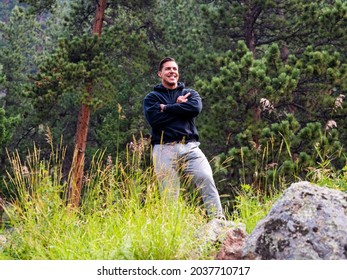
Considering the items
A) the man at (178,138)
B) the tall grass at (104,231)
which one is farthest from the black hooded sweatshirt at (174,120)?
the tall grass at (104,231)

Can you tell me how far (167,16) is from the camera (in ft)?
72.6

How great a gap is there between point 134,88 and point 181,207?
58.2 feet

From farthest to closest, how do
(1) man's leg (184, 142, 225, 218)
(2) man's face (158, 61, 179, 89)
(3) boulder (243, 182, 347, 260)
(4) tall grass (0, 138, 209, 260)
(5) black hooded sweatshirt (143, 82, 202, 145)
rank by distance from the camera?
(2) man's face (158, 61, 179, 89), (5) black hooded sweatshirt (143, 82, 202, 145), (1) man's leg (184, 142, 225, 218), (4) tall grass (0, 138, 209, 260), (3) boulder (243, 182, 347, 260)

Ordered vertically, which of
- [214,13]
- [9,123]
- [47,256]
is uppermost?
[214,13]

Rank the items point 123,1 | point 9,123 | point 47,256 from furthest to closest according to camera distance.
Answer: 1. point 9,123
2. point 123,1
3. point 47,256

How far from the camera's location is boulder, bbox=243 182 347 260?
9.50ft

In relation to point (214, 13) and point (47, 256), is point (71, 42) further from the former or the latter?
point (47, 256)

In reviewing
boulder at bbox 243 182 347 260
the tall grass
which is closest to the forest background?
the tall grass

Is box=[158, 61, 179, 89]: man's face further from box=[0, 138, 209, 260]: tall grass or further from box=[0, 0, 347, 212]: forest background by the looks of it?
box=[0, 0, 347, 212]: forest background

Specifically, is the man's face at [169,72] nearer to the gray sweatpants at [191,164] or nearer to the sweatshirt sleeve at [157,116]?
the sweatshirt sleeve at [157,116]

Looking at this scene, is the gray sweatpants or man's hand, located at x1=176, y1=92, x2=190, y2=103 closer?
the gray sweatpants

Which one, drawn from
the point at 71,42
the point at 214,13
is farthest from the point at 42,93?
the point at 214,13

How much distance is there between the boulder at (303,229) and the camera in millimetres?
2896

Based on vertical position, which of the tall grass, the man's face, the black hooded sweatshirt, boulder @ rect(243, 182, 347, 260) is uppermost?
the man's face
